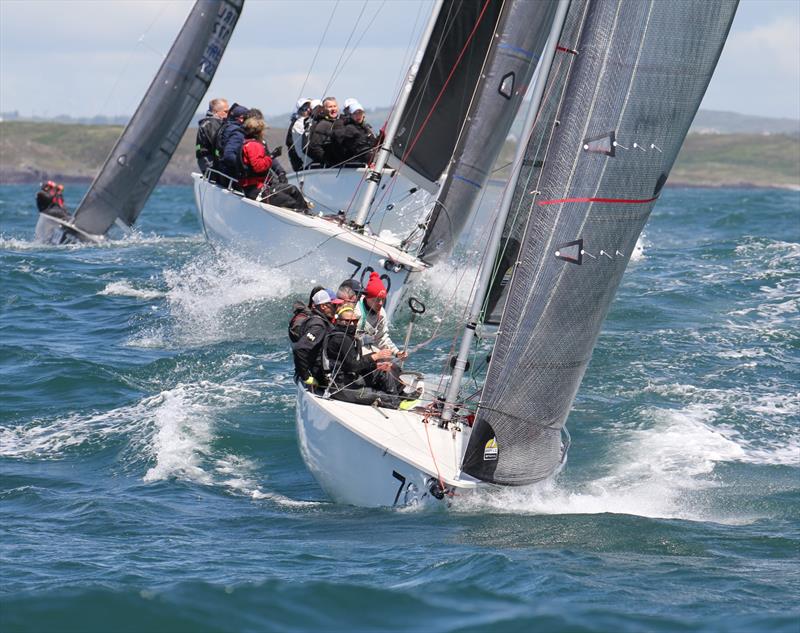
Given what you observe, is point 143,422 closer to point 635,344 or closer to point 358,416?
point 358,416

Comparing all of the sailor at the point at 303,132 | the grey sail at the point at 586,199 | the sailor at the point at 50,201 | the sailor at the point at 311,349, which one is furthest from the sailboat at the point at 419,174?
the sailor at the point at 50,201

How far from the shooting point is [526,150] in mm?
8641

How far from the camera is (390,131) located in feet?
53.4

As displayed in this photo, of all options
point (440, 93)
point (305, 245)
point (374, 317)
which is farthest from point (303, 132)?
point (374, 317)

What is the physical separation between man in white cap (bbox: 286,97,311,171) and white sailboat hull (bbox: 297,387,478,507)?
9332mm

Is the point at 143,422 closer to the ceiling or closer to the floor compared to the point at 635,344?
closer to the floor

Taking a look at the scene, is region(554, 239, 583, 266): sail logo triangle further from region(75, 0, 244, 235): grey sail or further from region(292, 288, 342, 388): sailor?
region(75, 0, 244, 235): grey sail

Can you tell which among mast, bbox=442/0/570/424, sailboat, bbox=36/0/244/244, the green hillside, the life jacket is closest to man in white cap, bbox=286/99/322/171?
sailboat, bbox=36/0/244/244

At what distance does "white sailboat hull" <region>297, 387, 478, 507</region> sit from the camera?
27.3 ft

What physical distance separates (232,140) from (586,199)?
8.24 m

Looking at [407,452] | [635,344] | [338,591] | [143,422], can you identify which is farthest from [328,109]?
[338,591]

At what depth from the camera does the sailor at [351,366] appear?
921 cm

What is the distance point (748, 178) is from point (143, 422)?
321 ft

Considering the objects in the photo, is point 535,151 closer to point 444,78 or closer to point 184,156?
point 444,78
